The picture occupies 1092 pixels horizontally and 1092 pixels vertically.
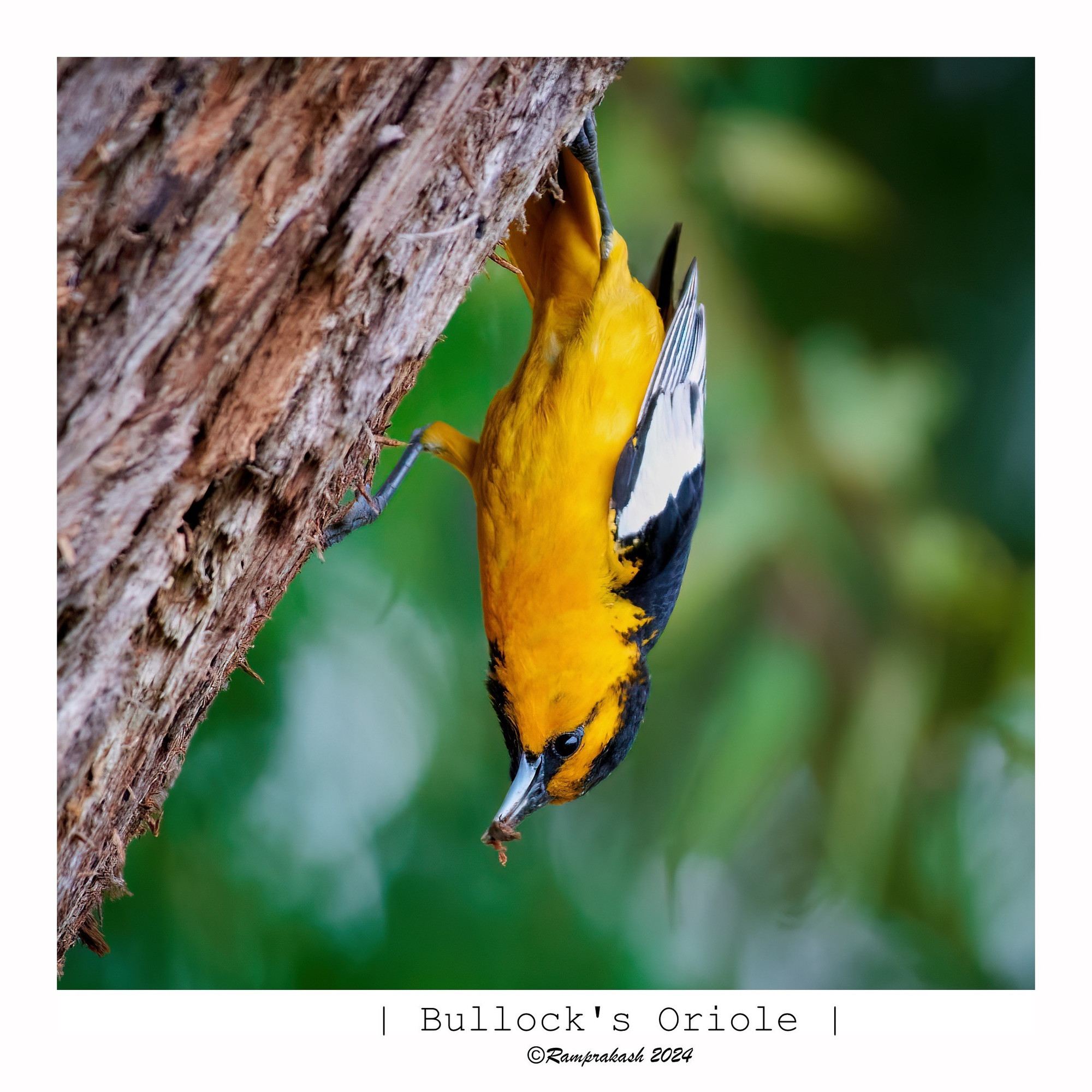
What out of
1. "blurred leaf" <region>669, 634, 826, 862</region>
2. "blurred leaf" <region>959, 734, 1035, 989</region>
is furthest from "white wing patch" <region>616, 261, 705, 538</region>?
"blurred leaf" <region>959, 734, 1035, 989</region>

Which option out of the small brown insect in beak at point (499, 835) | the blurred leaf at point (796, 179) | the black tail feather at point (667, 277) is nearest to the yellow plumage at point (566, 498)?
the small brown insect in beak at point (499, 835)

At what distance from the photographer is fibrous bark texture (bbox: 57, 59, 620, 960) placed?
987 millimetres

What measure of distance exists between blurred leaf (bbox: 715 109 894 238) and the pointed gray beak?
4.94 feet

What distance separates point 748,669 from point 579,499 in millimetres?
850

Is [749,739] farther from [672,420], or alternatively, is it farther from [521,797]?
[672,420]

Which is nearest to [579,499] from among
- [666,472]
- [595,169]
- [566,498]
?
[566,498]

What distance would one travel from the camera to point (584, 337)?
173 cm

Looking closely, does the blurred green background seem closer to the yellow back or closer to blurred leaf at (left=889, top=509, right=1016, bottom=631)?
blurred leaf at (left=889, top=509, right=1016, bottom=631)

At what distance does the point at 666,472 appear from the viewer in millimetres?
1766

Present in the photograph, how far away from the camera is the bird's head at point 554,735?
1694mm

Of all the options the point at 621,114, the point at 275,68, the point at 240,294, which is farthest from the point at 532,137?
the point at 621,114
